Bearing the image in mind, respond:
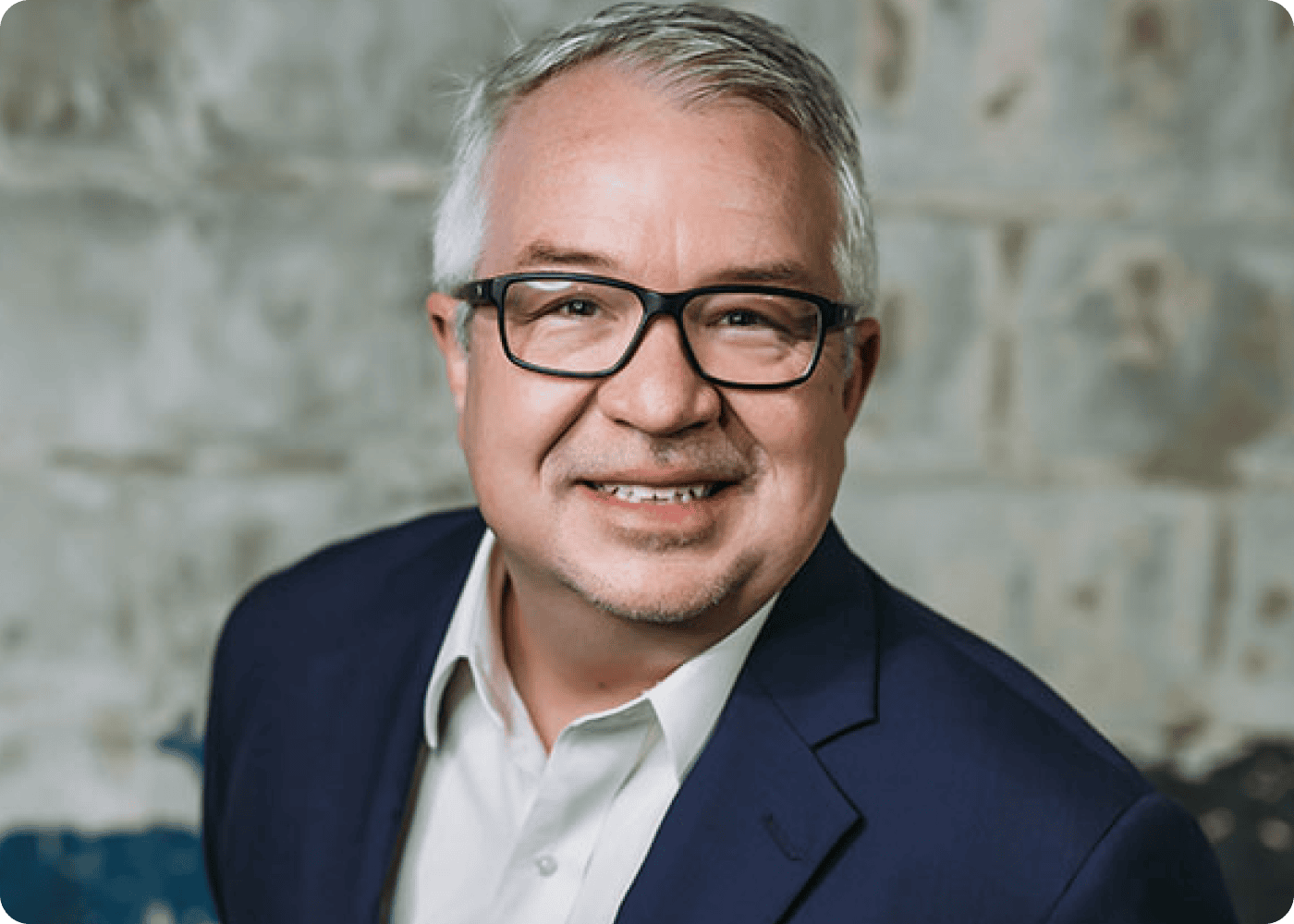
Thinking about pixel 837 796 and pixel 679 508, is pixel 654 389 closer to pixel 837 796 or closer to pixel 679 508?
pixel 679 508

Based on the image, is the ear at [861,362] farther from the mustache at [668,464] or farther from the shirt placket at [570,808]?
the shirt placket at [570,808]

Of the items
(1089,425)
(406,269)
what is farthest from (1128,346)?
(406,269)

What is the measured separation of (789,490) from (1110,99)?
1.96 metres

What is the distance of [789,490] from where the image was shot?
1515 millimetres

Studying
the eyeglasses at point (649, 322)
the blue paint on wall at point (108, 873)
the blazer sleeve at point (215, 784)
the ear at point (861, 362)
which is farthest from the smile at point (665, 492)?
the blue paint on wall at point (108, 873)

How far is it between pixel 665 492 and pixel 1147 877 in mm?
595

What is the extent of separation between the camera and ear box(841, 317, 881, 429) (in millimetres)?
1651

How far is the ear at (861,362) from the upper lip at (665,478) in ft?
0.69

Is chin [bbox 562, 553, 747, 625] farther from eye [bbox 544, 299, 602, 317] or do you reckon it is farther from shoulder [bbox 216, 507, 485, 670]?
shoulder [bbox 216, 507, 485, 670]

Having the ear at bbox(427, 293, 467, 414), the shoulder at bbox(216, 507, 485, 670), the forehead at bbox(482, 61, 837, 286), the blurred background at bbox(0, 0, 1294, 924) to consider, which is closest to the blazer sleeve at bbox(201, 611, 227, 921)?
the shoulder at bbox(216, 507, 485, 670)

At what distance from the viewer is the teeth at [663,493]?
4.91 ft

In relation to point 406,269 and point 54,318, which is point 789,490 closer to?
point 406,269

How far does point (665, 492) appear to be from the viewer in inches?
58.9

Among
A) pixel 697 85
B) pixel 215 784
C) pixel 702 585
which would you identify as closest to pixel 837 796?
pixel 702 585
